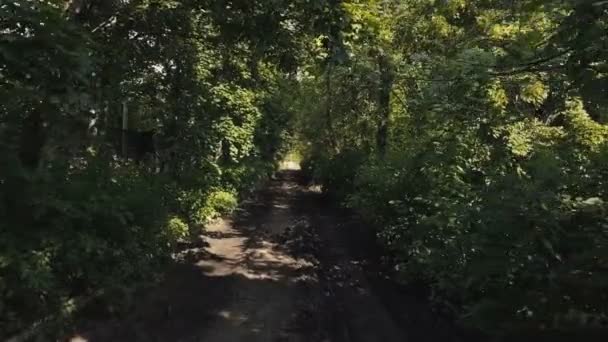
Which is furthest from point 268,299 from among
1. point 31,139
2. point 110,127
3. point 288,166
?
point 288,166

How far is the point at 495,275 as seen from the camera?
241 inches

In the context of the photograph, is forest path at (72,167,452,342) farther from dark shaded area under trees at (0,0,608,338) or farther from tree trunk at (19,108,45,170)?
tree trunk at (19,108,45,170)

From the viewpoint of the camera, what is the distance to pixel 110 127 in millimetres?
12578

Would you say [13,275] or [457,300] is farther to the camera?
[457,300]

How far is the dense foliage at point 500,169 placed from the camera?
5270mm

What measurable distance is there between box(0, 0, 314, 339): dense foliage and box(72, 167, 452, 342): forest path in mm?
588

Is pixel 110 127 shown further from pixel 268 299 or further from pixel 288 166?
pixel 288 166

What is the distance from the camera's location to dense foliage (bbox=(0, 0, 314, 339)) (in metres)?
5.51

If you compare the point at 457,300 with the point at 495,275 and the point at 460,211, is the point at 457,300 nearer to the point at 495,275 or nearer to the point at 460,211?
the point at 460,211

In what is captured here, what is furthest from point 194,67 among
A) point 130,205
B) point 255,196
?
point 255,196

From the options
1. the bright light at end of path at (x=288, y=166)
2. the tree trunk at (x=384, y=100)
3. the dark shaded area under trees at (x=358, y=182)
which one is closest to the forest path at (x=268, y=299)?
the dark shaded area under trees at (x=358, y=182)

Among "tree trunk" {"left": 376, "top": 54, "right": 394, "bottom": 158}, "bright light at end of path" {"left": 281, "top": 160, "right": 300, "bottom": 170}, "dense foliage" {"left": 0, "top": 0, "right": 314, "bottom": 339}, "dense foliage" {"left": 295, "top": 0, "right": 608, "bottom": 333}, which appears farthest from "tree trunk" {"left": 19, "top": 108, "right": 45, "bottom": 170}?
"bright light at end of path" {"left": 281, "top": 160, "right": 300, "bottom": 170}

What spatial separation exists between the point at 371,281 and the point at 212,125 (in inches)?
225

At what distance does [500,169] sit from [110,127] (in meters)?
7.92
